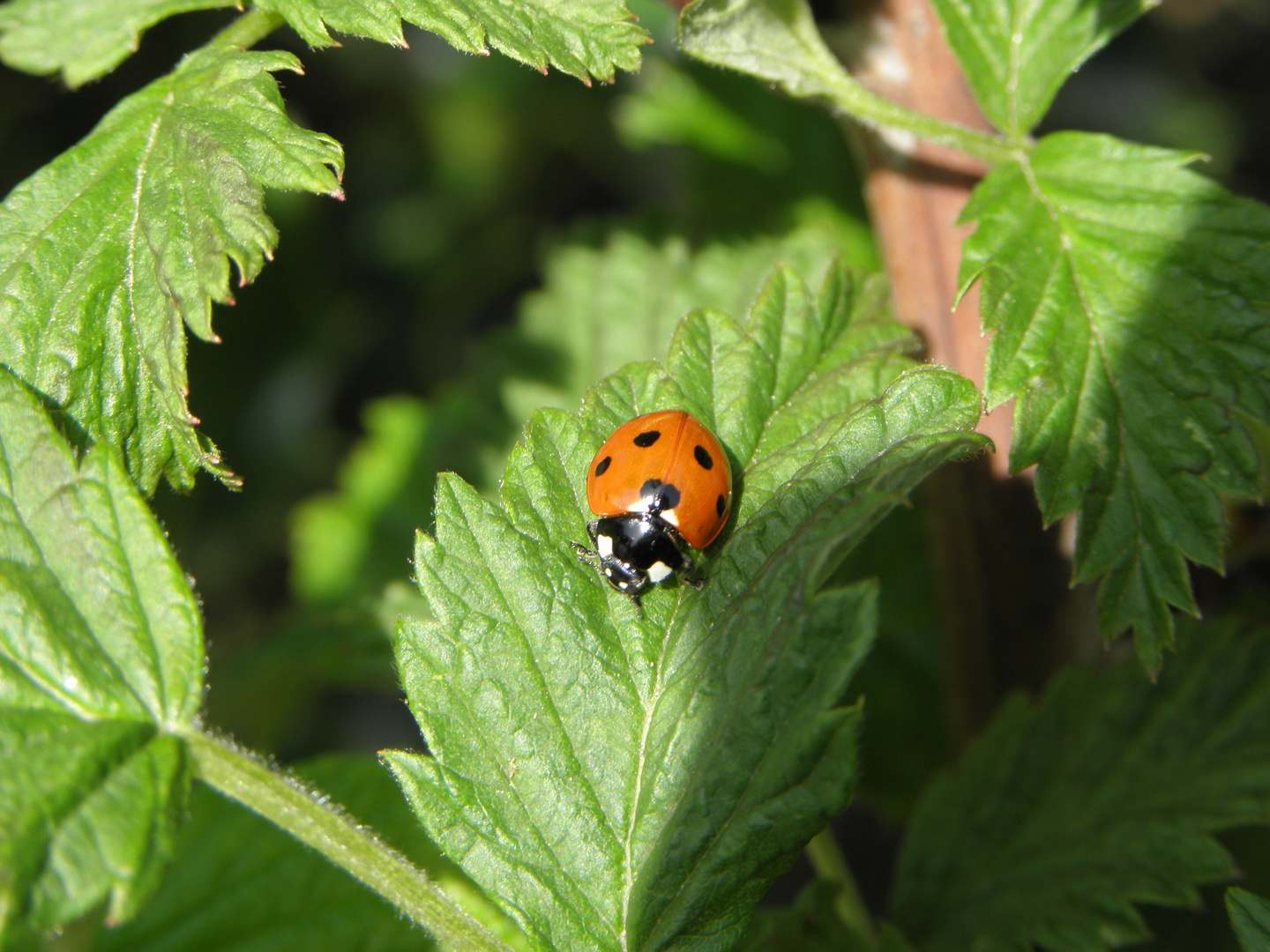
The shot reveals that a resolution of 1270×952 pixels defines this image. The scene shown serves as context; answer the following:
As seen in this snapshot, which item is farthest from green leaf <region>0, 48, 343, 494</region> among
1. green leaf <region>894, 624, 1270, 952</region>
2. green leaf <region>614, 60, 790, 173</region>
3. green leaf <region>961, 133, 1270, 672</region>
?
green leaf <region>614, 60, 790, 173</region>

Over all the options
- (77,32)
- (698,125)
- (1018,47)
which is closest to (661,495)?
(1018,47)

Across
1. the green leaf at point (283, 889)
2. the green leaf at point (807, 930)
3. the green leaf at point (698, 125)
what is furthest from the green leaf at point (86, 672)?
the green leaf at point (698, 125)

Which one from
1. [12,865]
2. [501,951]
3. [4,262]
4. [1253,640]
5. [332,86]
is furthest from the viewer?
[332,86]

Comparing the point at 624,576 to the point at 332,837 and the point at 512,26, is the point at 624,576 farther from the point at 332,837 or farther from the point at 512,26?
the point at 512,26

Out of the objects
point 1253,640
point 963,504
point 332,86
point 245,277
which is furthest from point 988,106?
point 332,86

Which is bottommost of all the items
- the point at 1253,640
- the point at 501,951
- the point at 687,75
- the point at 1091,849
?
the point at 1091,849

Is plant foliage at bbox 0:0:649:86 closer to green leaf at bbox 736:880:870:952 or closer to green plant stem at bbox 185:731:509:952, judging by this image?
green plant stem at bbox 185:731:509:952

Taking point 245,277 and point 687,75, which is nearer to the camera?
point 245,277

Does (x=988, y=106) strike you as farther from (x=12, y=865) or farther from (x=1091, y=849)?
(x=12, y=865)
